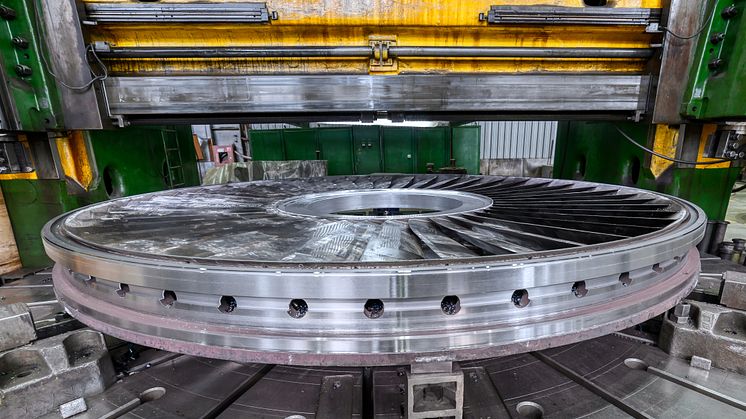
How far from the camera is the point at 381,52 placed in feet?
6.96

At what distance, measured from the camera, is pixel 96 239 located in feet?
4.35

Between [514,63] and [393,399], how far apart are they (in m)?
2.13

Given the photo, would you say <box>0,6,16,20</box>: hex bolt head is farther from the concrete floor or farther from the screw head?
the concrete floor

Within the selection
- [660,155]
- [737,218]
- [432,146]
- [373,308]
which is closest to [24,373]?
[373,308]

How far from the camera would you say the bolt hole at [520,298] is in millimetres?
967

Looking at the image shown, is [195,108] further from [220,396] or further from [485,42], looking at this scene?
[485,42]

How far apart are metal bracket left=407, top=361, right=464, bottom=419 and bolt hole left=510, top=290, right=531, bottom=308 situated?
0.25m

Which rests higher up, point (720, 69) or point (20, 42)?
point (20, 42)

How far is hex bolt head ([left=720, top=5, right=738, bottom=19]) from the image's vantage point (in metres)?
1.81

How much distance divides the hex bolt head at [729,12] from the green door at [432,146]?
10.1 ft

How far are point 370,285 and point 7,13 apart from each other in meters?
2.54

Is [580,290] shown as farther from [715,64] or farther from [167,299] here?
[715,64]

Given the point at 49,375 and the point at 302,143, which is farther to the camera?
the point at 302,143

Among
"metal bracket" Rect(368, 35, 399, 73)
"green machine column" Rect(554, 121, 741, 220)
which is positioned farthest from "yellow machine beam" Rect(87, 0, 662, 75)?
"green machine column" Rect(554, 121, 741, 220)
